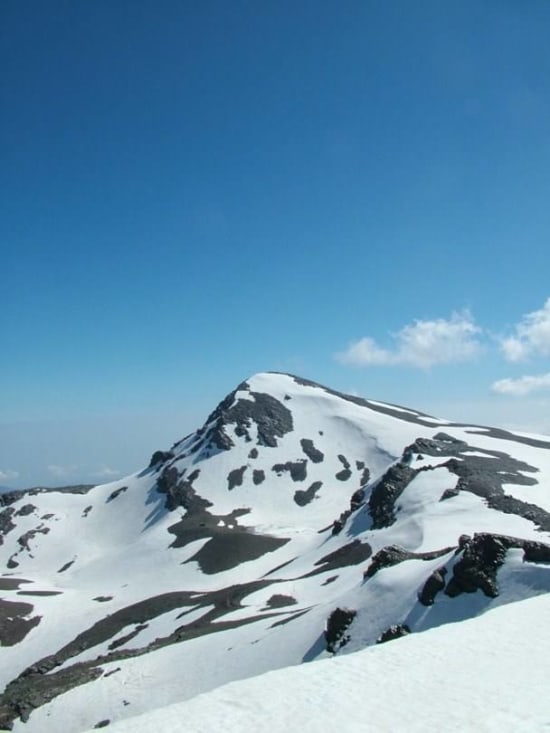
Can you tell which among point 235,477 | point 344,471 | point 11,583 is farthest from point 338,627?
Result: point 344,471

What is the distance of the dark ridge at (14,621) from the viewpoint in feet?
220

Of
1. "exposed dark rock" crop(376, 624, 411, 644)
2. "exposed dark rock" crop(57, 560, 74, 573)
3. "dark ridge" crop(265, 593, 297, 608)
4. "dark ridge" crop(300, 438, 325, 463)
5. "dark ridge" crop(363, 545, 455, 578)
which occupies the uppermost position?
"dark ridge" crop(300, 438, 325, 463)

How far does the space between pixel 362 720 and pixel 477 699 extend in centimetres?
311

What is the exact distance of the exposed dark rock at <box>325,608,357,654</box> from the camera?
3306cm

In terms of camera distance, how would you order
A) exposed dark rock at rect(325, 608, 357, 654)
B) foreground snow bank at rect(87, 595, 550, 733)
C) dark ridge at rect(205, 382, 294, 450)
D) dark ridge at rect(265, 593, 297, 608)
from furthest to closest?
dark ridge at rect(205, 382, 294, 450) → dark ridge at rect(265, 593, 297, 608) → exposed dark rock at rect(325, 608, 357, 654) → foreground snow bank at rect(87, 595, 550, 733)

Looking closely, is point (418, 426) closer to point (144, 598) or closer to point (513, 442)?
point (513, 442)

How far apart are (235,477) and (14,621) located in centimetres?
6317

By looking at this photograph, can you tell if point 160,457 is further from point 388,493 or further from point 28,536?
point 388,493

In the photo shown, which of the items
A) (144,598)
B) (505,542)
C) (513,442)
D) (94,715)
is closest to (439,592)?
(505,542)

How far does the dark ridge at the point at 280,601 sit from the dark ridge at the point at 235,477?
66403 millimetres

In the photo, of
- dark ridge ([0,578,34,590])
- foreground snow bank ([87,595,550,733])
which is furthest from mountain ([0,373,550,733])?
foreground snow bank ([87,595,550,733])

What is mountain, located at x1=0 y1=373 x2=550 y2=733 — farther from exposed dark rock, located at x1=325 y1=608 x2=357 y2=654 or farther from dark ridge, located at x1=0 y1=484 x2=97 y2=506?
dark ridge, located at x1=0 y1=484 x2=97 y2=506

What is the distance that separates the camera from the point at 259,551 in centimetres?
9069

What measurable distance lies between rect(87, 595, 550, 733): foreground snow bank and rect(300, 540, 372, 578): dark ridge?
155 feet
